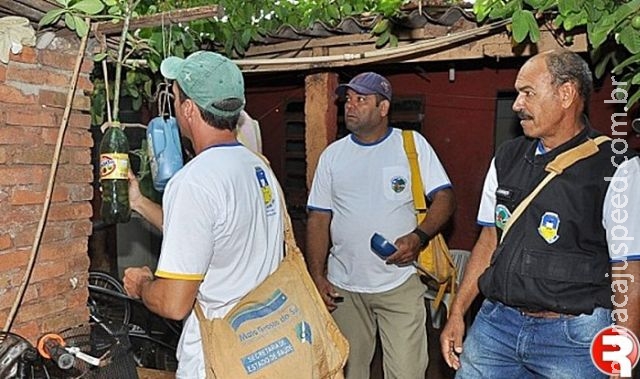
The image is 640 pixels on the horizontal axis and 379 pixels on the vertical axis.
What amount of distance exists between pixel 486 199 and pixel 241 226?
110 centimetres

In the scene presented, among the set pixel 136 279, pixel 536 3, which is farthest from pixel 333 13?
pixel 136 279

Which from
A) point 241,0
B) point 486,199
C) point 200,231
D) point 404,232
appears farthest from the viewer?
point 241,0

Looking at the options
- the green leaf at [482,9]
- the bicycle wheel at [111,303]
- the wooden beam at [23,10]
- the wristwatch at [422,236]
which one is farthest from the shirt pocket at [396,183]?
the bicycle wheel at [111,303]

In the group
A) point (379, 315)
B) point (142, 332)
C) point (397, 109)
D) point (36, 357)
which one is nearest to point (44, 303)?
point (36, 357)

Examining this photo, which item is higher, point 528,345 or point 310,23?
point 310,23

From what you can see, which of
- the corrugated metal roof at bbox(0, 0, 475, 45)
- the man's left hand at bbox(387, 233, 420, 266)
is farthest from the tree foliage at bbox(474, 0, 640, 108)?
the man's left hand at bbox(387, 233, 420, 266)

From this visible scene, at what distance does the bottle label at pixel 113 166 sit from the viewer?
223cm

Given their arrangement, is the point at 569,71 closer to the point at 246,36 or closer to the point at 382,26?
the point at 382,26

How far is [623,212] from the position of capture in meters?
2.09

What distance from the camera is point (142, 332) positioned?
4.61m

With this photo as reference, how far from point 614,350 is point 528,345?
0.94 ft

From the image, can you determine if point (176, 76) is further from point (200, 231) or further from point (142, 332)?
point (142, 332)

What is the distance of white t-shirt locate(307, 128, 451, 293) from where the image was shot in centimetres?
341

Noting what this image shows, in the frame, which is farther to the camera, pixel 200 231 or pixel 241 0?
pixel 241 0
